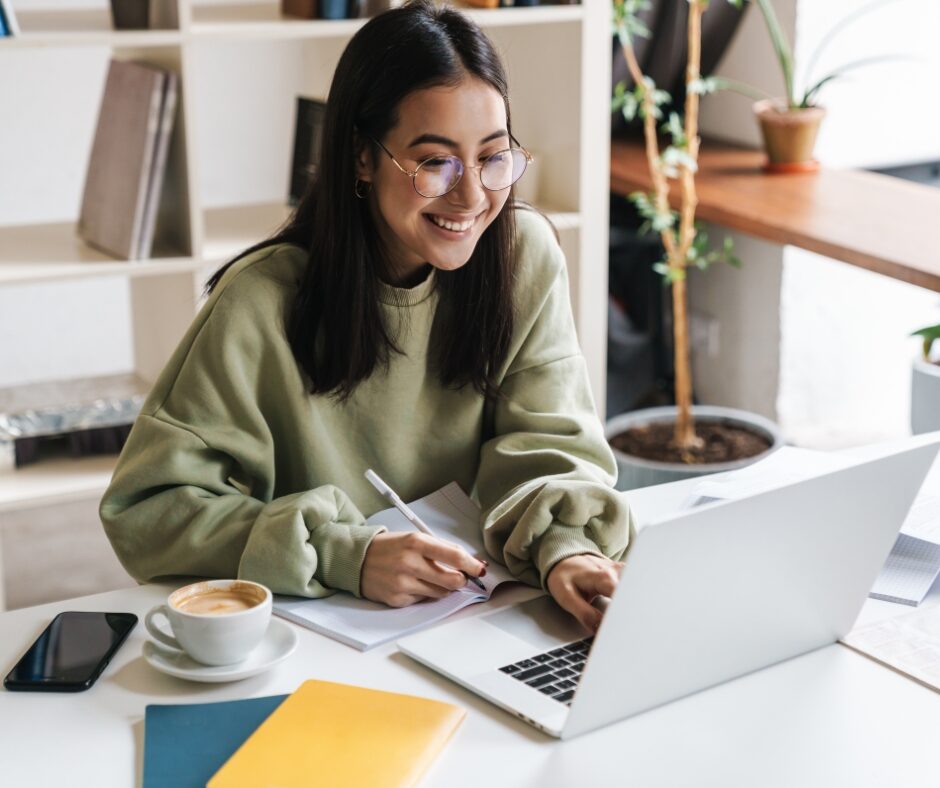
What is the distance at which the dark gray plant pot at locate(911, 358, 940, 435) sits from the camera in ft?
5.47

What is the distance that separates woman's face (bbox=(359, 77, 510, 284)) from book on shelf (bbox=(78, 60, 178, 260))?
3.47 feet

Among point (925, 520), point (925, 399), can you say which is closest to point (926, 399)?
point (925, 399)

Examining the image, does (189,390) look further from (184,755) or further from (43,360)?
(43,360)

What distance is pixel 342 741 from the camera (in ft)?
3.25

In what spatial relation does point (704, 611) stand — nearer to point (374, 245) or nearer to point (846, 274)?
point (374, 245)

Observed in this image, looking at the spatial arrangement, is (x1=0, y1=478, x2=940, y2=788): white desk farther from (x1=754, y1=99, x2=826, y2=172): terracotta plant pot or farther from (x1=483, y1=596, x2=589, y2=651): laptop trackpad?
(x1=754, y1=99, x2=826, y2=172): terracotta plant pot

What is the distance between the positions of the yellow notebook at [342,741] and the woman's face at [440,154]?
1.70 feet

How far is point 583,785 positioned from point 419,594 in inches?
13.0

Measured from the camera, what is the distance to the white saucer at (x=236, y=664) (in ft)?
3.57

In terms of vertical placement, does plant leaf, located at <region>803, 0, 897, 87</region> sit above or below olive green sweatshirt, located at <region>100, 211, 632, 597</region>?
above

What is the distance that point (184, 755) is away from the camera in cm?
99

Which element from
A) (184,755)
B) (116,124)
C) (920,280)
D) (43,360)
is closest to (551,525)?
(184,755)

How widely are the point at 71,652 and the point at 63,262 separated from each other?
1.40 meters

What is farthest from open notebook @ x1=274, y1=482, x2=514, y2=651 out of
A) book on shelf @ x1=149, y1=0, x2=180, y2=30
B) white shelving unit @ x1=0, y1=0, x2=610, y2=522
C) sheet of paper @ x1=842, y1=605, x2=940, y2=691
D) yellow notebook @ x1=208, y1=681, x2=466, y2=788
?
book on shelf @ x1=149, y1=0, x2=180, y2=30
